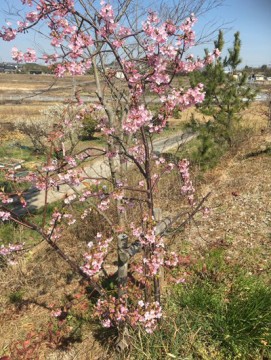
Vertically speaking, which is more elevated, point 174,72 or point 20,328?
point 174,72

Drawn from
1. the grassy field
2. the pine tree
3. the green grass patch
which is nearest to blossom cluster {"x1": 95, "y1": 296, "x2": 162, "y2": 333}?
the green grass patch

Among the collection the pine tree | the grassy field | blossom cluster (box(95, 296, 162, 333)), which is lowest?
the grassy field

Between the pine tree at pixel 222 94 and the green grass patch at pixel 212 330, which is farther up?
the pine tree at pixel 222 94

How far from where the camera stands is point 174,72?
2709mm

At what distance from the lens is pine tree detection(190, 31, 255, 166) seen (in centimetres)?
1022

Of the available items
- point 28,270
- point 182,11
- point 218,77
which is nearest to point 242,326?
point 28,270

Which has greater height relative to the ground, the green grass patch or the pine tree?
the pine tree

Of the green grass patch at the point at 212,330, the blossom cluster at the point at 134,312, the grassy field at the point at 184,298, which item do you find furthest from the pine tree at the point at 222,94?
the blossom cluster at the point at 134,312

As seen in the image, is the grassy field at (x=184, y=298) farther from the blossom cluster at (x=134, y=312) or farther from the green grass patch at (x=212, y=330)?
the blossom cluster at (x=134, y=312)

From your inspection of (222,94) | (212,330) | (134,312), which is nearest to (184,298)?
(212,330)

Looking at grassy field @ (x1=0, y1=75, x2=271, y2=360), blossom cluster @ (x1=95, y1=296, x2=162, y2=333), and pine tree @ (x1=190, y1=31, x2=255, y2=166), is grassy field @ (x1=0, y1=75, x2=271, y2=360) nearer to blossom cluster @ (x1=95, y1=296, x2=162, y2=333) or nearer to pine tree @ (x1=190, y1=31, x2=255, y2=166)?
blossom cluster @ (x1=95, y1=296, x2=162, y2=333)

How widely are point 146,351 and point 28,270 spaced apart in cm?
320

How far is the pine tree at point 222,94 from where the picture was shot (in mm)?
10219

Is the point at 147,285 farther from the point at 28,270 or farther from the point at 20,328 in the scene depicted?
the point at 28,270
